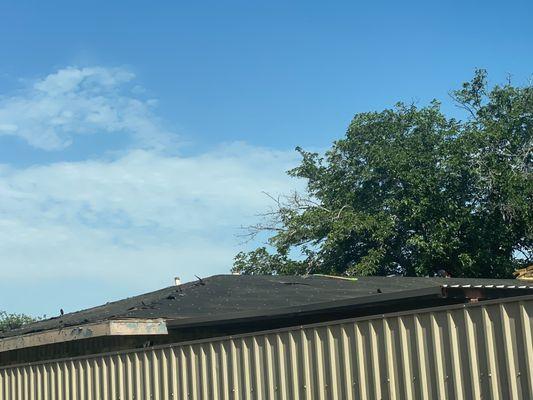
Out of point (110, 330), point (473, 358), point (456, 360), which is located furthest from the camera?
Answer: point (110, 330)

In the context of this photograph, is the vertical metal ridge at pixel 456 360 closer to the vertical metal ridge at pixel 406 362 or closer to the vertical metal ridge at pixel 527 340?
the vertical metal ridge at pixel 406 362

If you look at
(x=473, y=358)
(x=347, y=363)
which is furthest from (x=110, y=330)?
(x=473, y=358)

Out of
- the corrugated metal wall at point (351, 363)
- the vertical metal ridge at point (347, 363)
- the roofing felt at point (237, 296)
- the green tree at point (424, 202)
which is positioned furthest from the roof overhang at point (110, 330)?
the green tree at point (424, 202)

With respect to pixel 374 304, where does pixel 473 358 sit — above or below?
below

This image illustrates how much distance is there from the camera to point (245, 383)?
812 centimetres

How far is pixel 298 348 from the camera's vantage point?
767cm

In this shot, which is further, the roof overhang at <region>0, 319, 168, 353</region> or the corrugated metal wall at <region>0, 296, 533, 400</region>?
the roof overhang at <region>0, 319, 168, 353</region>

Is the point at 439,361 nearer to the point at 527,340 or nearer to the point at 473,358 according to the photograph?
the point at 473,358

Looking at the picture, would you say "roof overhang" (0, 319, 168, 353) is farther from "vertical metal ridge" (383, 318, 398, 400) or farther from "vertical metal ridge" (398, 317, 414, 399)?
"vertical metal ridge" (398, 317, 414, 399)

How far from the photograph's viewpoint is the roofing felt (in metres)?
10.7

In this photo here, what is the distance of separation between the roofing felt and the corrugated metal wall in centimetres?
96

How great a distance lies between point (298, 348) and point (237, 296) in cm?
463

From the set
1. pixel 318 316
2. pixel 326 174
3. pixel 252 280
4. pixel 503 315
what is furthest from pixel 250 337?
pixel 326 174

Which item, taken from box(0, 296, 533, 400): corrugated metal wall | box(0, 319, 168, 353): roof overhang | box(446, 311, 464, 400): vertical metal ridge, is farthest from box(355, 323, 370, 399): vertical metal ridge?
box(0, 319, 168, 353): roof overhang
